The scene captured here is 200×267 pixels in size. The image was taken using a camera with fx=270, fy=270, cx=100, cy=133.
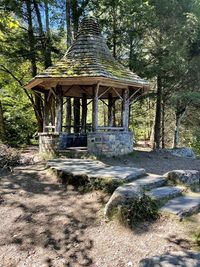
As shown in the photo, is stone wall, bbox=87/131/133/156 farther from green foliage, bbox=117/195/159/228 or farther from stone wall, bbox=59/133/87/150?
green foliage, bbox=117/195/159/228

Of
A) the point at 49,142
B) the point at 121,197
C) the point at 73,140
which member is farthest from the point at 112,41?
the point at 121,197

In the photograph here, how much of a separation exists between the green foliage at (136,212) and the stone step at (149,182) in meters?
0.88

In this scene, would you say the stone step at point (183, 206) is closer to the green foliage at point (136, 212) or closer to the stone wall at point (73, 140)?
the green foliage at point (136, 212)

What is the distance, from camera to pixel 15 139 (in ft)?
53.8

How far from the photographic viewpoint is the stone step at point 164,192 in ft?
16.3

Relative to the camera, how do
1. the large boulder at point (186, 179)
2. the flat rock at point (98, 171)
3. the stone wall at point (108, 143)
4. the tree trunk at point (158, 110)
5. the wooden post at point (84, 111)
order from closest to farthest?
the flat rock at point (98, 171), the large boulder at point (186, 179), the stone wall at point (108, 143), the wooden post at point (84, 111), the tree trunk at point (158, 110)

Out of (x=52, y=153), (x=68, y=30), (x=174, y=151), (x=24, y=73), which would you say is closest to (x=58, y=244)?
(x=52, y=153)

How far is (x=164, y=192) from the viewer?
5.23 metres

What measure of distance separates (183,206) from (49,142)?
21.3 ft

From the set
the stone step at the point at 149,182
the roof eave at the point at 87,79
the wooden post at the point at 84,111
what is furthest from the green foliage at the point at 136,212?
the wooden post at the point at 84,111

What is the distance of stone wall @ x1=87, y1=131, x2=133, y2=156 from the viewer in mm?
9732

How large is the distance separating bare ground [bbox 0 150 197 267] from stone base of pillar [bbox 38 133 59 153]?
4334mm

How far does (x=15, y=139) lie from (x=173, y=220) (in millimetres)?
13649

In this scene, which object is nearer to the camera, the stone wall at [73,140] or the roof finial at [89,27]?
the stone wall at [73,140]
